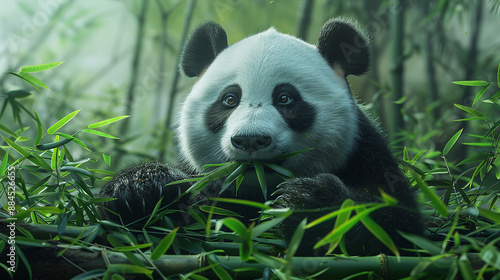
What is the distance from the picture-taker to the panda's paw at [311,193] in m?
1.15

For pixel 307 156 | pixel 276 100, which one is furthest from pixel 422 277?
A: pixel 276 100

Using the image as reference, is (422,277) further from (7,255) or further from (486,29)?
(486,29)

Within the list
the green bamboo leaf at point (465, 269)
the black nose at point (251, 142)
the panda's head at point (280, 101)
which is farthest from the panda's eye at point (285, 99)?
the green bamboo leaf at point (465, 269)

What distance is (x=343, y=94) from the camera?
59.0 inches

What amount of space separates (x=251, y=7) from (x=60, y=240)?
2.95m

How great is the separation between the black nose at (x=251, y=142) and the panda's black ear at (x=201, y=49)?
59cm

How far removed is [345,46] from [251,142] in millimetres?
607

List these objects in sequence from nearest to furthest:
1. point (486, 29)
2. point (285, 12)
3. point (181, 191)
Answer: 1. point (181, 191)
2. point (285, 12)
3. point (486, 29)

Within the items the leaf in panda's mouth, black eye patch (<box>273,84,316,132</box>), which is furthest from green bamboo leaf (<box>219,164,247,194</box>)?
black eye patch (<box>273,84,316,132</box>)

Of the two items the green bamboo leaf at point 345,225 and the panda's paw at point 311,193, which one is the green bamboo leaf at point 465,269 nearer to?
the green bamboo leaf at point 345,225

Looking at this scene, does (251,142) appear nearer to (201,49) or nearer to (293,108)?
(293,108)

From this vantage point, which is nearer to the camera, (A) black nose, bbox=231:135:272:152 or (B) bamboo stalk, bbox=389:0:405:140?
(A) black nose, bbox=231:135:272:152

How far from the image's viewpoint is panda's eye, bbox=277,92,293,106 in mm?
1392

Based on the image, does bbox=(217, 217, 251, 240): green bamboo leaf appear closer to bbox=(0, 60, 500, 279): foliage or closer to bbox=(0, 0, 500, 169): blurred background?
bbox=(0, 60, 500, 279): foliage
